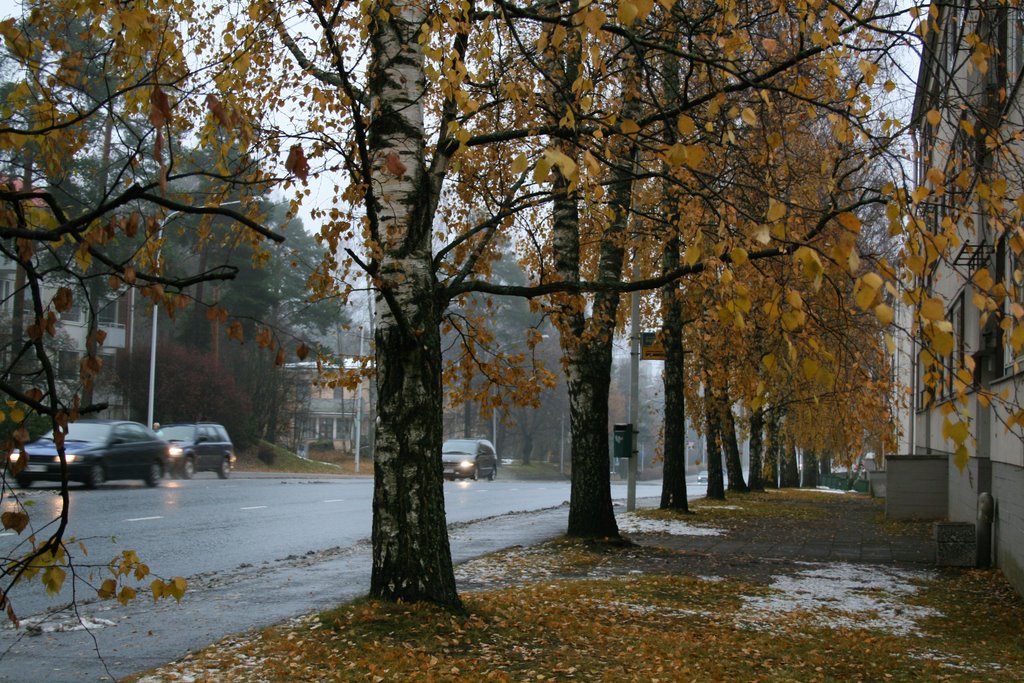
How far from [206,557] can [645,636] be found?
24.2 feet

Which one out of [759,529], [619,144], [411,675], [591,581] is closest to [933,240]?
[411,675]

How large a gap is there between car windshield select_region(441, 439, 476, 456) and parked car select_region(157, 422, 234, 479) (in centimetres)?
Answer: 1035

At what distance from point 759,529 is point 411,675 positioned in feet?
45.9

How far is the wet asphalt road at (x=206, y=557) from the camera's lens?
7.11 meters

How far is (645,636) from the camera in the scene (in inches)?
300

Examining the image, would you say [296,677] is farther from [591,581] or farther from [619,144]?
[619,144]

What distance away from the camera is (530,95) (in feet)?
25.3

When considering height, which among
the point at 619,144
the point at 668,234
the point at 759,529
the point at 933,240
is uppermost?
the point at 619,144

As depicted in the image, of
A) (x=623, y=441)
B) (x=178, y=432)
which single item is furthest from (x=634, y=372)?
(x=178, y=432)

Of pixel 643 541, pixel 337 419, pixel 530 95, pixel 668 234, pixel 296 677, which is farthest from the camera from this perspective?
pixel 337 419

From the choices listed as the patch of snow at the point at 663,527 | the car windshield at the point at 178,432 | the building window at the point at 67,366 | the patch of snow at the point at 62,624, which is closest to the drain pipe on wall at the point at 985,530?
the patch of snow at the point at 663,527

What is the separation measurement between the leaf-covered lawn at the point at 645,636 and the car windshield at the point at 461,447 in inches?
1286

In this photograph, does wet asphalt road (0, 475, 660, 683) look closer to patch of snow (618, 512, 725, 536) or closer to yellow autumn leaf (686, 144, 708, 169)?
patch of snow (618, 512, 725, 536)

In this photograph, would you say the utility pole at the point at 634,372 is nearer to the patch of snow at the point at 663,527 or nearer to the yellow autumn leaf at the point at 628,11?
the patch of snow at the point at 663,527
